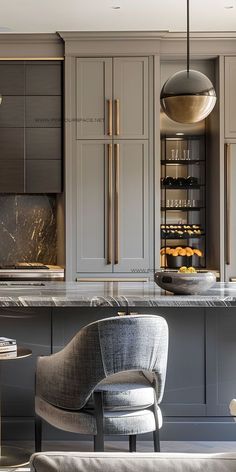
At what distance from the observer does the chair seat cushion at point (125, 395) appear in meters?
2.68

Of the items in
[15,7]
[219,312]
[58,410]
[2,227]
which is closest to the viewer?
[58,410]

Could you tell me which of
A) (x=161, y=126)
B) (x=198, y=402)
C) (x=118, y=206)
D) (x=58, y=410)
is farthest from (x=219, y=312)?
(x=161, y=126)

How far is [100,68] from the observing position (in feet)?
18.4

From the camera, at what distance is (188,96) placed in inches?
132

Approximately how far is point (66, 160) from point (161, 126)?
928 mm

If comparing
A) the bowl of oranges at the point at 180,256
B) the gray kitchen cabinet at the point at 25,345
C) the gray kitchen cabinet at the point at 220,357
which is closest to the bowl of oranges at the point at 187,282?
the gray kitchen cabinet at the point at 220,357

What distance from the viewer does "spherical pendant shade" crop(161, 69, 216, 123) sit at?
335cm

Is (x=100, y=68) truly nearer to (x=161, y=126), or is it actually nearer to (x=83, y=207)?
(x=161, y=126)

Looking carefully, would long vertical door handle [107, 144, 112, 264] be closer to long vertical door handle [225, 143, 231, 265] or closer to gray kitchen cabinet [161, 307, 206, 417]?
long vertical door handle [225, 143, 231, 265]

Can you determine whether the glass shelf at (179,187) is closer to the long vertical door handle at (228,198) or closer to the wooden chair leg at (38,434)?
the long vertical door handle at (228,198)

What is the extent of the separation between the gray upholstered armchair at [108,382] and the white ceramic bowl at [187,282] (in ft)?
2.16

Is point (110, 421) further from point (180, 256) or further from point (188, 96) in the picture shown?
point (180, 256)

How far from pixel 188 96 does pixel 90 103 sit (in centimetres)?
234

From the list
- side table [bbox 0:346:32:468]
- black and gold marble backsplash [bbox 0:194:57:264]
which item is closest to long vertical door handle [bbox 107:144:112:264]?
black and gold marble backsplash [bbox 0:194:57:264]
